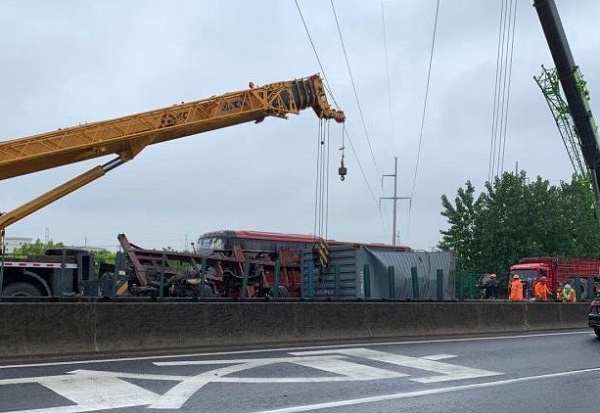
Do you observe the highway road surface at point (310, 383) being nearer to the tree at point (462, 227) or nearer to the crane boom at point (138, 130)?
the crane boom at point (138, 130)

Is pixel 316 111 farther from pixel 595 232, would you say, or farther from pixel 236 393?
pixel 595 232

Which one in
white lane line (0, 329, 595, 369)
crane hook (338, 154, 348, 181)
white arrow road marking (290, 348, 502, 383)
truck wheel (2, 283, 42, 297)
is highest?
crane hook (338, 154, 348, 181)

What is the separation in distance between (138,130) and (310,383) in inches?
445

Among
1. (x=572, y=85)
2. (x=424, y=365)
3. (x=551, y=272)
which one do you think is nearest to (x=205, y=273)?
(x=424, y=365)

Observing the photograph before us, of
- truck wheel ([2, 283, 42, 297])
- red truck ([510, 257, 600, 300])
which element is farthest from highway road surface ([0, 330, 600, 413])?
red truck ([510, 257, 600, 300])

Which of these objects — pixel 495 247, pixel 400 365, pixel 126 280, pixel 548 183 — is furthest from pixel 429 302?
pixel 548 183

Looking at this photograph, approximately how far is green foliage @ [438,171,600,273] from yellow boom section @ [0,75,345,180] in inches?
1046

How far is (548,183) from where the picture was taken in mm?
48250

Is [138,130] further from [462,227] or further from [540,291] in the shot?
[462,227]

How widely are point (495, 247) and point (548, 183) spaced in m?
6.89

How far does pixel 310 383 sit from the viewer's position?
30.2ft

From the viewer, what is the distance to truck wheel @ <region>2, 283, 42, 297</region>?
18016mm

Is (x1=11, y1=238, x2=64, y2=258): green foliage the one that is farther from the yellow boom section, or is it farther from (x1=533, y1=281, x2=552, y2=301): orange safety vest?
(x1=533, y1=281, x2=552, y2=301): orange safety vest

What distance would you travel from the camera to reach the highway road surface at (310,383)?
764 cm
